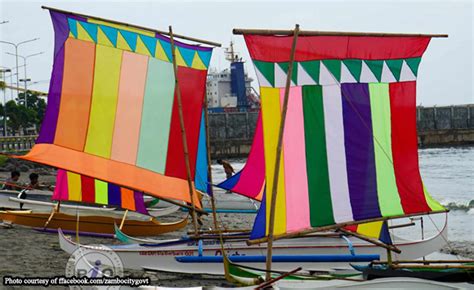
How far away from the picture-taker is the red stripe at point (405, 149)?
32.9ft

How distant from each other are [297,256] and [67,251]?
3.97 m

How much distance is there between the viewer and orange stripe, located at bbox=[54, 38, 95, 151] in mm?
12031

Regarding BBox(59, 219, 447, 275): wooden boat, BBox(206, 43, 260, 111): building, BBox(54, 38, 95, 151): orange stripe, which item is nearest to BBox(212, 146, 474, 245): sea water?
BBox(59, 219, 447, 275): wooden boat

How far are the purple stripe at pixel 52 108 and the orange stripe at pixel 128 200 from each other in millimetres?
2557

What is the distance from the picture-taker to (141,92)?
481 inches


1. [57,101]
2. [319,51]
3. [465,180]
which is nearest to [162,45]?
[57,101]

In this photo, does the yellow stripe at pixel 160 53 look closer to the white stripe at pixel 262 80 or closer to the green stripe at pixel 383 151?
the white stripe at pixel 262 80

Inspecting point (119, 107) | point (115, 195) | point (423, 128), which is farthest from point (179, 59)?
point (423, 128)

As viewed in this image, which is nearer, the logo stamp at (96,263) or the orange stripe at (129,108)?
the logo stamp at (96,263)

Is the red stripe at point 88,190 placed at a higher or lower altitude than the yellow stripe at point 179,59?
lower

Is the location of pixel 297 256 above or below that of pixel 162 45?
below

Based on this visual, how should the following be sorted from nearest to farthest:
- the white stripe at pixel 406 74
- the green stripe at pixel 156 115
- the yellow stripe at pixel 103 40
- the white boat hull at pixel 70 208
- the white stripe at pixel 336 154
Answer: the white stripe at pixel 336 154 → the white stripe at pixel 406 74 → the green stripe at pixel 156 115 → the yellow stripe at pixel 103 40 → the white boat hull at pixel 70 208

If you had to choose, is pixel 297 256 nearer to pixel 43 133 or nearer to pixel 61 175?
pixel 43 133

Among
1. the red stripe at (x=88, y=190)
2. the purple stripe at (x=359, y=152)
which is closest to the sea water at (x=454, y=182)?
the purple stripe at (x=359, y=152)
